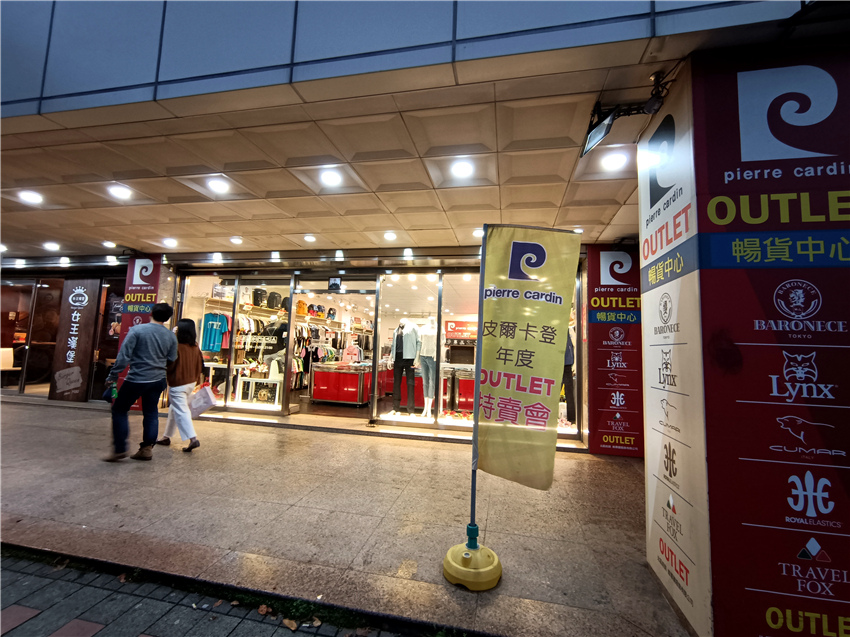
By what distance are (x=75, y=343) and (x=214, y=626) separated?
8452 millimetres

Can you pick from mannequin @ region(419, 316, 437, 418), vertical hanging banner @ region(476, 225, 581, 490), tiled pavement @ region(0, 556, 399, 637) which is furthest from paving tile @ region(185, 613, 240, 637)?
mannequin @ region(419, 316, 437, 418)

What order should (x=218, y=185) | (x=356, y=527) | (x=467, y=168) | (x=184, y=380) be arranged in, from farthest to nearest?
(x=184, y=380) < (x=218, y=185) < (x=467, y=168) < (x=356, y=527)

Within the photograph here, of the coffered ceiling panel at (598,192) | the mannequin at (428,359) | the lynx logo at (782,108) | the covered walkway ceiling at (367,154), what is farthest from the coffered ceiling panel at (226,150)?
the mannequin at (428,359)

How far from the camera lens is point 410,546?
8.49 feet

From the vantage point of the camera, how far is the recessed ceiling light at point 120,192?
438cm

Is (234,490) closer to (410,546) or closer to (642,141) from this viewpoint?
(410,546)

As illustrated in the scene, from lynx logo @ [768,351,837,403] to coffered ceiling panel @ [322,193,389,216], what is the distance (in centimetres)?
387

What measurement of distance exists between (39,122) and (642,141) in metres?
5.25

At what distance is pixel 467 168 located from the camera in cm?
362

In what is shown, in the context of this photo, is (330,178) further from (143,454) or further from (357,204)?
(143,454)

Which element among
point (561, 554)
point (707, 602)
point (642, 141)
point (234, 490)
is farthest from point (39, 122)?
point (707, 602)

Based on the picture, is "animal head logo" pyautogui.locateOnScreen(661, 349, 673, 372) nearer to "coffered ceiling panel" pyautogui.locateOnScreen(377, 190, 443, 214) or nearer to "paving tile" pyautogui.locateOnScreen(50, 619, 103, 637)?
"coffered ceiling panel" pyautogui.locateOnScreen(377, 190, 443, 214)

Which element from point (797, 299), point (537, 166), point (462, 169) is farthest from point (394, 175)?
point (797, 299)

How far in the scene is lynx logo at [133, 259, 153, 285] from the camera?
23.3 feet
